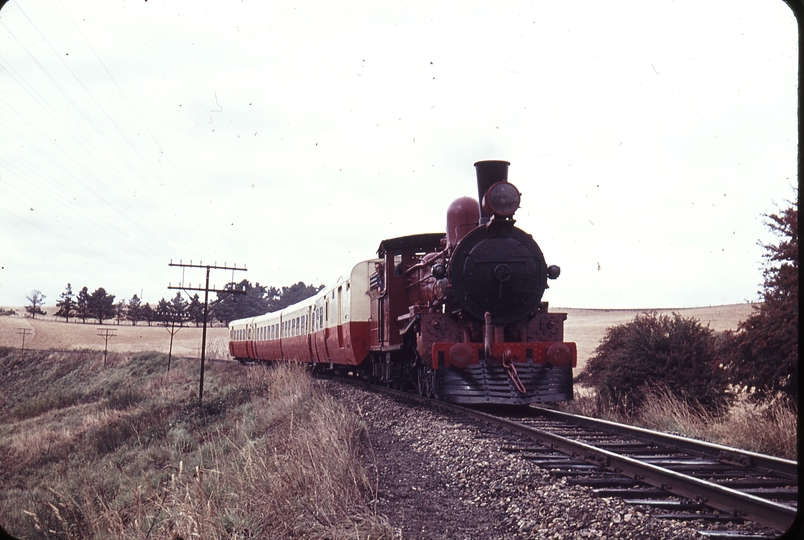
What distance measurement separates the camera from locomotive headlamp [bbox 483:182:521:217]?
9.74 meters

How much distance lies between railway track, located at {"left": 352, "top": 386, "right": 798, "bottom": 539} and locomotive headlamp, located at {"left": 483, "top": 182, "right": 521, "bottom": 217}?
343cm

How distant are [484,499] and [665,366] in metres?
9.02

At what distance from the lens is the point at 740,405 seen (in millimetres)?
12781

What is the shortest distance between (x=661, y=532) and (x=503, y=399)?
17.9ft

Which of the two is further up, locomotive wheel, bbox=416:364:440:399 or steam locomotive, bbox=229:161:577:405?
steam locomotive, bbox=229:161:577:405

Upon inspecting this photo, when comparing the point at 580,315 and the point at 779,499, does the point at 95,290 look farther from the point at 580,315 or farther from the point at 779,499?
the point at 779,499

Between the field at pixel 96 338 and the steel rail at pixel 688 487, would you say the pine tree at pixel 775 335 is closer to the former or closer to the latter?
the steel rail at pixel 688 487

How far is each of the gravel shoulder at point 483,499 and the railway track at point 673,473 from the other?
0.22 m

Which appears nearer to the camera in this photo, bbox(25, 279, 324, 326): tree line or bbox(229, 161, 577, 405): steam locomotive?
bbox(229, 161, 577, 405): steam locomotive

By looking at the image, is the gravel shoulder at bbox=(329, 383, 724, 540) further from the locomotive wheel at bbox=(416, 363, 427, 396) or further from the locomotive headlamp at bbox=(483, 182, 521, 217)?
the locomotive headlamp at bbox=(483, 182, 521, 217)

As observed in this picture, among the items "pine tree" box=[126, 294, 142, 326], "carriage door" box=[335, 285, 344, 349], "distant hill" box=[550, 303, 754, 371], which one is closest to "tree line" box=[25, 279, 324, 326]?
"pine tree" box=[126, 294, 142, 326]

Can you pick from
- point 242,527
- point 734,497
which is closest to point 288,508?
point 242,527

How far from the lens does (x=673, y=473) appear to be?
486 centimetres

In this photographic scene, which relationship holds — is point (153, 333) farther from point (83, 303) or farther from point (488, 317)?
point (488, 317)
